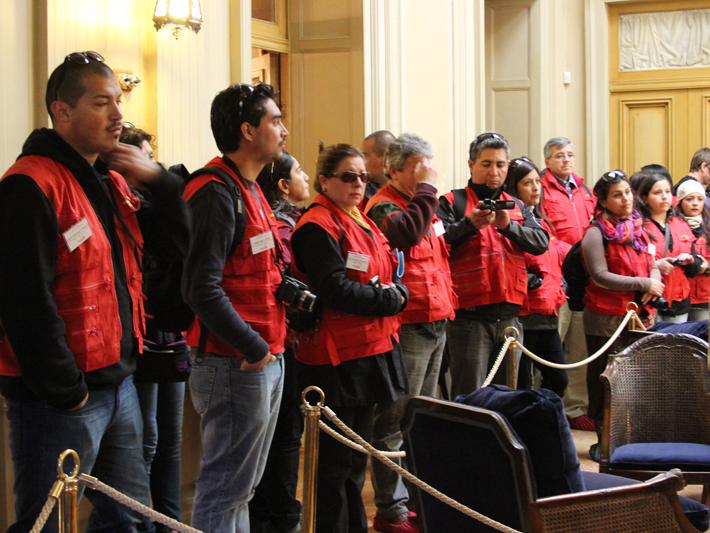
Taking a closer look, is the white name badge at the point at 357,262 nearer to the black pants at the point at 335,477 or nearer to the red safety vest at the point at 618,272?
the black pants at the point at 335,477

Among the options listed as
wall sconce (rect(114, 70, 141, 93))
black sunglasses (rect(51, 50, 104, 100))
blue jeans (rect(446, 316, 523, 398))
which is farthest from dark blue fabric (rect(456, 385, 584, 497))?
wall sconce (rect(114, 70, 141, 93))

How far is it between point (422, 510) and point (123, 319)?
984 millimetres

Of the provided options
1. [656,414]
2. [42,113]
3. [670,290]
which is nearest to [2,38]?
[42,113]

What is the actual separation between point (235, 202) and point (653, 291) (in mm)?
3140

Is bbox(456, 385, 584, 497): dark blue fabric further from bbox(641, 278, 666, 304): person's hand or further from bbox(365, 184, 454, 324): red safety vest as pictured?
bbox(641, 278, 666, 304): person's hand

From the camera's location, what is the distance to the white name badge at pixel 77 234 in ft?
8.66

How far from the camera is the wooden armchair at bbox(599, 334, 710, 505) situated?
14.8ft

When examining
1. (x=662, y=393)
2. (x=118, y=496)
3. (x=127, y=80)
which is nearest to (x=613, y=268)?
(x=662, y=393)

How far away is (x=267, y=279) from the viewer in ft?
11.1

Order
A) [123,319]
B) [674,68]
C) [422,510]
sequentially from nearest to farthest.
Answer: [123,319]
[422,510]
[674,68]

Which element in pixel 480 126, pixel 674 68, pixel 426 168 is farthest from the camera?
pixel 674 68

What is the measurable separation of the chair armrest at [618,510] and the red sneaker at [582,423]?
3747mm

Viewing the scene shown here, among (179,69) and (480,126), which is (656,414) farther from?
(480,126)

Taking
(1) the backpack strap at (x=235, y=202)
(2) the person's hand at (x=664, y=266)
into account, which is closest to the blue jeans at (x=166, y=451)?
(1) the backpack strap at (x=235, y=202)
